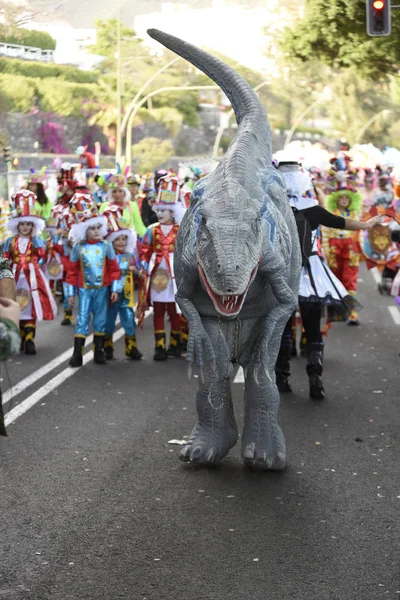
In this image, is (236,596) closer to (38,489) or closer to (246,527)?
(246,527)

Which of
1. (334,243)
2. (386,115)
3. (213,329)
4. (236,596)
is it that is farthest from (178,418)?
(386,115)

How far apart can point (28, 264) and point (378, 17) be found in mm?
7540

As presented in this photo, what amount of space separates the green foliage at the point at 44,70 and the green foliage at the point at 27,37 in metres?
0.49

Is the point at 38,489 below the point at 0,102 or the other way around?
below

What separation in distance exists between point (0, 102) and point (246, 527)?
1527cm

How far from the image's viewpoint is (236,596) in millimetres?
5594

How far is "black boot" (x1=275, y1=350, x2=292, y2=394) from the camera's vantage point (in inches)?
423

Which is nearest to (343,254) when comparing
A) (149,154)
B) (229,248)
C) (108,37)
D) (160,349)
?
(160,349)

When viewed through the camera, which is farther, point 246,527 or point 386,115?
point 386,115

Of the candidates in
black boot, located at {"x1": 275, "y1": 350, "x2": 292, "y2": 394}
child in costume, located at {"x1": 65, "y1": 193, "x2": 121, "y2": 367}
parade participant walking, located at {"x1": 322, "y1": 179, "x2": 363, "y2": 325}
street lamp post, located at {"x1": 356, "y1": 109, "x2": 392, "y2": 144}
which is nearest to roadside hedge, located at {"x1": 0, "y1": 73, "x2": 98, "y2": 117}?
parade participant walking, located at {"x1": 322, "y1": 179, "x2": 363, "y2": 325}

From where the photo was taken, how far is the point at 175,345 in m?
13.3

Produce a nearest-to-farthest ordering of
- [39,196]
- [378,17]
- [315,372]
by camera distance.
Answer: [315,372] → [39,196] → [378,17]

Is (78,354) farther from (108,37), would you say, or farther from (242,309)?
(108,37)

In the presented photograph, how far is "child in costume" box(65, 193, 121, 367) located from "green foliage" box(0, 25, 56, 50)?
443cm
